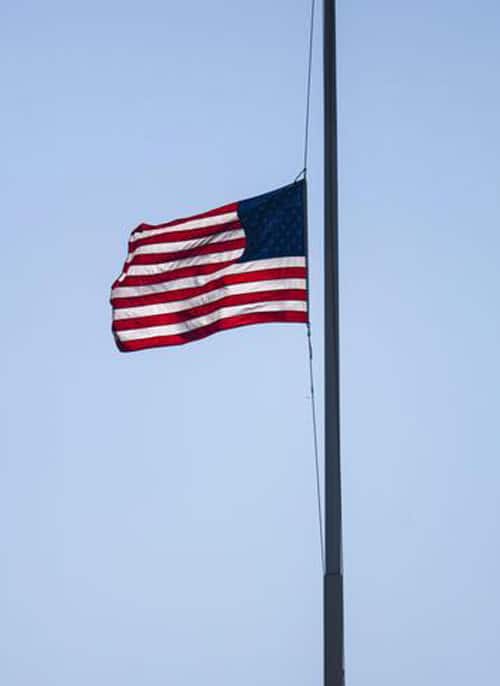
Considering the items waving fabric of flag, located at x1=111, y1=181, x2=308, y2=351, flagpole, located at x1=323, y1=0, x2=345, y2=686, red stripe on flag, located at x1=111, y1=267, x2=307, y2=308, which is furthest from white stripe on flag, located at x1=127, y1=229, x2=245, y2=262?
flagpole, located at x1=323, y1=0, x2=345, y2=686

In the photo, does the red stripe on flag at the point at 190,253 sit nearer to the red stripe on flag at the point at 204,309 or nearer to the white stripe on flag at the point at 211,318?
the red stripe on flag at the point at 204,309

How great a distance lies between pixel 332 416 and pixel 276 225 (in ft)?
12.9

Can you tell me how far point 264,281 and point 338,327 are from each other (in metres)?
2.86

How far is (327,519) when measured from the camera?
480 inches

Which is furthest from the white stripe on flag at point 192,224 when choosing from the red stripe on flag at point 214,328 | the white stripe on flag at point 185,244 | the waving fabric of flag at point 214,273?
the red stripe on flag at point 214,328

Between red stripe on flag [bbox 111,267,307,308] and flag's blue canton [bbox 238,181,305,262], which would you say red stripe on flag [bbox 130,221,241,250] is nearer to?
flag's blue canton [bbox 238,181,305,262]

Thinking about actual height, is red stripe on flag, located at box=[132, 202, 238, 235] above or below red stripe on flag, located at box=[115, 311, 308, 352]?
above

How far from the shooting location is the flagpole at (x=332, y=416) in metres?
11.8

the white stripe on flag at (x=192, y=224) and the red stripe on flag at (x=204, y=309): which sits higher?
the white stripe on flag at (x=192, y=224)

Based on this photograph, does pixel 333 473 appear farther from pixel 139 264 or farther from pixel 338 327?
pixel 139 264

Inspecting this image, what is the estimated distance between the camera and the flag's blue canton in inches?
611

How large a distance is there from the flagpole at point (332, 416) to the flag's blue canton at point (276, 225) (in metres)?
2.09

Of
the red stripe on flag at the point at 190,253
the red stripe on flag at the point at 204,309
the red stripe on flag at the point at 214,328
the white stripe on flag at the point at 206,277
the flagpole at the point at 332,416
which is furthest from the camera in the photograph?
the red stripe on flag at the point at 190,253

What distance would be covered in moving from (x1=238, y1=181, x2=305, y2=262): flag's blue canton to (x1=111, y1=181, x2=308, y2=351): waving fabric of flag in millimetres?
12
